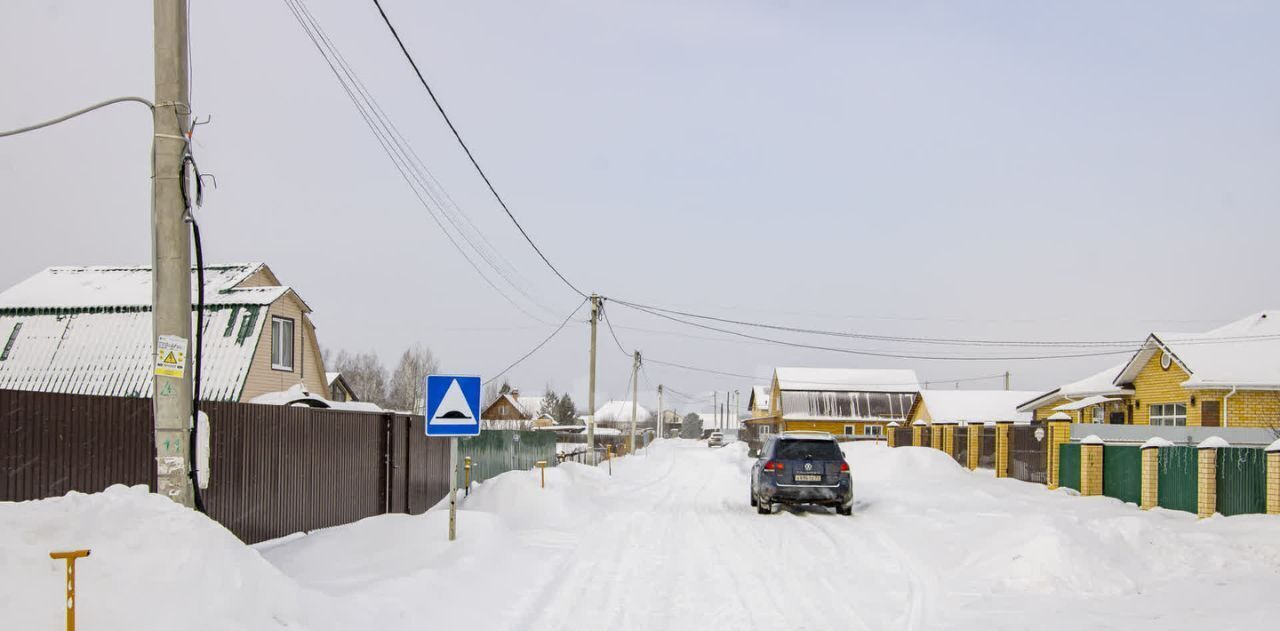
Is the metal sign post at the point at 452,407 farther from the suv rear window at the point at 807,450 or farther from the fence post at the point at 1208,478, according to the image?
the fence post at the point at 1208,478

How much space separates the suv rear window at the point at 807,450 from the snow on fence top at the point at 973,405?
37675 mm

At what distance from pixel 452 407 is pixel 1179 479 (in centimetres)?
1411

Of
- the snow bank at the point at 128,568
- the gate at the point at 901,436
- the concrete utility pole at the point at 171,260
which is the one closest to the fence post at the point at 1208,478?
the snow bank at the point at 128,568

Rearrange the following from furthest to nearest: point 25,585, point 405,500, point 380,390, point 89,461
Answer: point 380,390, point 405,500, point 89,461, point 25,585

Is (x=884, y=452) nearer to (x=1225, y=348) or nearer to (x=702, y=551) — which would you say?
(x=1225, y=348)

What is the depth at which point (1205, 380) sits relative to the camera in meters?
29.0

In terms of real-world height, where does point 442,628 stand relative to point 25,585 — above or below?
below

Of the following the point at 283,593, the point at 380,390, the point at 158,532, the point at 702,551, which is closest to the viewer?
the point at 158,532

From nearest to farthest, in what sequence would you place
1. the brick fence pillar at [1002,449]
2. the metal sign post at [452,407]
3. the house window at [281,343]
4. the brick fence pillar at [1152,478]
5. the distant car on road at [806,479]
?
1. the metal sign post at [452,407]
2. the brick fence pillar at [1152,478]
3. the distant car on road at [806,479]
4. the house window at [281,343]
5. the brick fence pillar at [1002,449]

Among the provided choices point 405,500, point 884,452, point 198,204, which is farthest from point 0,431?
point 884,452

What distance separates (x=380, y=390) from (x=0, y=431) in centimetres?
10474

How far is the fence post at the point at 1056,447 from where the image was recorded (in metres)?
22.5

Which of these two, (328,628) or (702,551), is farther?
(702,551)

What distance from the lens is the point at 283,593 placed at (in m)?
6.97
